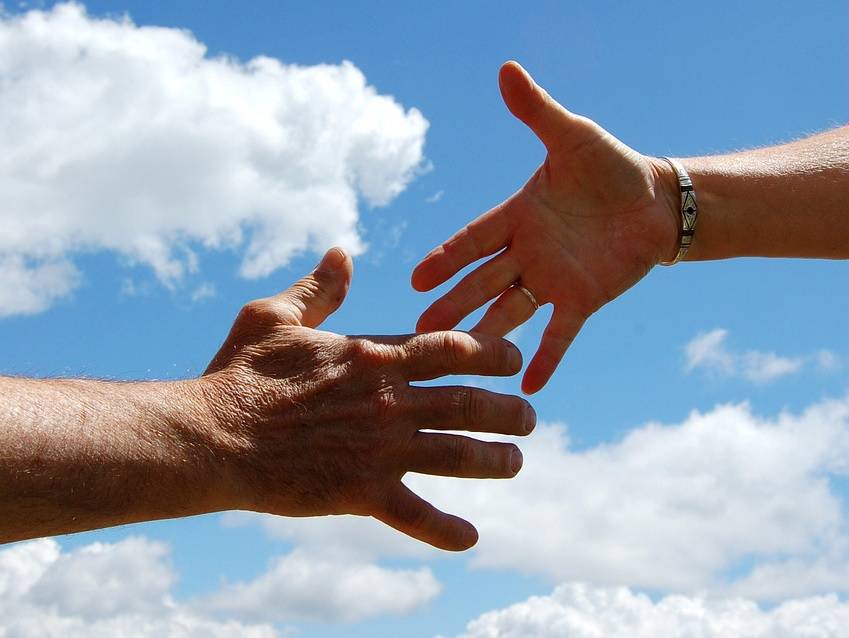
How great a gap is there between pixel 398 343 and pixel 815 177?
3753mm

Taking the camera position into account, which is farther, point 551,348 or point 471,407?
point 551,348

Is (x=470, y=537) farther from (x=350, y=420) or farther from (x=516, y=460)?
(x=350, y=420)

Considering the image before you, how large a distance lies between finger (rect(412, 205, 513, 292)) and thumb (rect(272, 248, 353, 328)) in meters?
1.03

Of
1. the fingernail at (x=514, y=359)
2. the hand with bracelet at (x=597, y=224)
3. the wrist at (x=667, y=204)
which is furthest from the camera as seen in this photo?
the wrist at (x=667, y=204)

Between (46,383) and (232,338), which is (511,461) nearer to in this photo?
(232,338)

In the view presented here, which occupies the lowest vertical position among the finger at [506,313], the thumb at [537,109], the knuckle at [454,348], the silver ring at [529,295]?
the knuckle at [454,348]

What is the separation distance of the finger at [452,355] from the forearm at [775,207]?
244 centimetres

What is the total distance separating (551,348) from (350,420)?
2.24m

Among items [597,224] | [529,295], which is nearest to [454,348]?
[529,295]

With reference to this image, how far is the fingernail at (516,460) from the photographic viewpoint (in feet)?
15.6

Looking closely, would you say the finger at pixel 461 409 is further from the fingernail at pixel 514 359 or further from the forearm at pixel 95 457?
the forearm at pixel 95 457

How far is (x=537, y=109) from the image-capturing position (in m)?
6.37

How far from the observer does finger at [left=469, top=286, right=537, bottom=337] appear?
6.29 m

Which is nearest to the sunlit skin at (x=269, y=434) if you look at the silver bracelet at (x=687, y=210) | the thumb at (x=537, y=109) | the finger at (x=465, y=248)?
the finger at (x=465, y=248)
